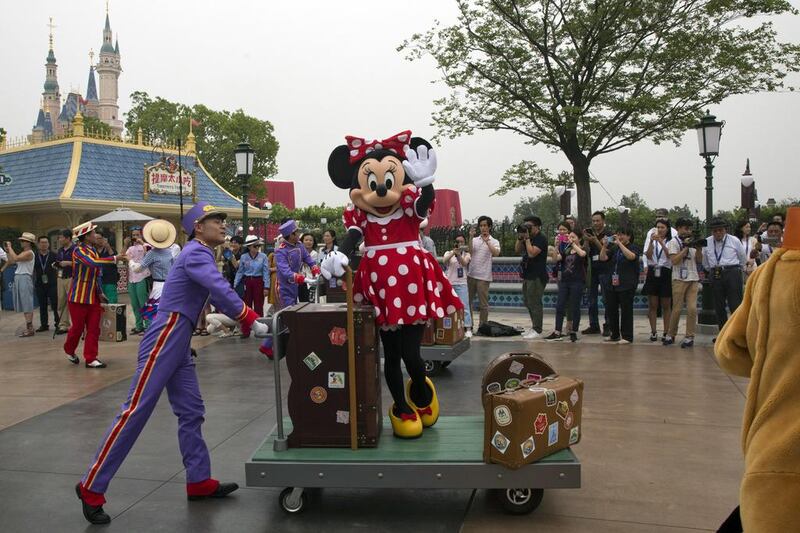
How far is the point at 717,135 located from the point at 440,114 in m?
9.37

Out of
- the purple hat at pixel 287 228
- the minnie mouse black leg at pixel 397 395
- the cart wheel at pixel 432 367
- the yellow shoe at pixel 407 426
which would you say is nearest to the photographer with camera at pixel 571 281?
the cart wheel at pixel 432 367

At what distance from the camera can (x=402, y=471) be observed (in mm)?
3527

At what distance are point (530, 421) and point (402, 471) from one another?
718mm

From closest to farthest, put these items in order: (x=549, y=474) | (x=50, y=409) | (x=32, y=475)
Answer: (x=549, y=474), (x=32, y=475), (x=50, y=409)

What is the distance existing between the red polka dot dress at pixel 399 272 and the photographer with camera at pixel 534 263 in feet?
18.2

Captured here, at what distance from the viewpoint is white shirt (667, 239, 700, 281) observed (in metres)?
8.81

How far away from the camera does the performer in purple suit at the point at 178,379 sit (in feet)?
11.9

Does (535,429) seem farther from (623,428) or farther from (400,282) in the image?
(623,428)

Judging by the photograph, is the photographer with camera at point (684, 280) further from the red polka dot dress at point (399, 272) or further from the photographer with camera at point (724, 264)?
the red polka dot dress at point (399, 272)

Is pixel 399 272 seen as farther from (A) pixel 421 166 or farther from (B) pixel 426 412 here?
(B) pixel 426 412

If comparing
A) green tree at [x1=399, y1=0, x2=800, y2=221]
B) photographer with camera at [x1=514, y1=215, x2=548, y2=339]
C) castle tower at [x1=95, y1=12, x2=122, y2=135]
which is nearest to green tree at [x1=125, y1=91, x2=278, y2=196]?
green tree at [x1=399, y1=0, x2=800, y2=221]

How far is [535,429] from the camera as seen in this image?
350cm

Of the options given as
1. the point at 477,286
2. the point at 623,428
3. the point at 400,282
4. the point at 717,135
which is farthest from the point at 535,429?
the point at 717,135

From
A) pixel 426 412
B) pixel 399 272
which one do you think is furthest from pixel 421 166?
pixel 426 412
